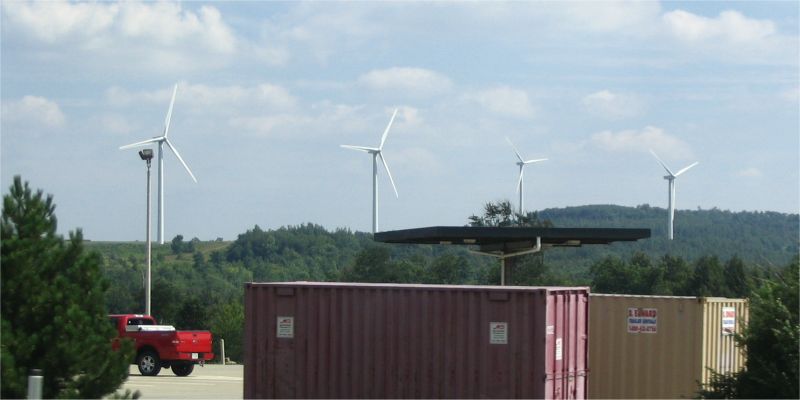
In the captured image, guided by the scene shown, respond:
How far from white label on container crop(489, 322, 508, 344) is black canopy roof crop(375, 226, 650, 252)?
7356 mm

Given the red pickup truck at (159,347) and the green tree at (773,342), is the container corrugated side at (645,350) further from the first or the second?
the red pickup truck at (159,347)

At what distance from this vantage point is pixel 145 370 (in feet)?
104

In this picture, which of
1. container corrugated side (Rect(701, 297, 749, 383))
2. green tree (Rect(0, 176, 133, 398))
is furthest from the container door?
green tree (Rect(0, 176, 133, 398))

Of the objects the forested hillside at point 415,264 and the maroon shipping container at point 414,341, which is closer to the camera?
the maroon shipping container at point 414,341

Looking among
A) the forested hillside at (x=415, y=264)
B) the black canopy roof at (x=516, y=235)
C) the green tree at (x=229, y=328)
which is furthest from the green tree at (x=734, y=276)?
the black canopy roof at (x=516, y=235)

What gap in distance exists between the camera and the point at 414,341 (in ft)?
57.0

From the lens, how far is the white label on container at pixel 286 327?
18.0m

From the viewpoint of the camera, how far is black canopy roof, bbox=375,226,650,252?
80.2 ft

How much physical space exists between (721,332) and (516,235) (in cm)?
516

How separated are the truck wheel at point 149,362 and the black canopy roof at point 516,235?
8.59 metres

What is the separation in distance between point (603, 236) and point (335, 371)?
29.0ft

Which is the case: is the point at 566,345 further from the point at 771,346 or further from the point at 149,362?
A: the point at 149,362

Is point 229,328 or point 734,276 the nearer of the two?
point 734,276

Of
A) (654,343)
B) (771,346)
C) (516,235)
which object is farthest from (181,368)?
(771,346)
